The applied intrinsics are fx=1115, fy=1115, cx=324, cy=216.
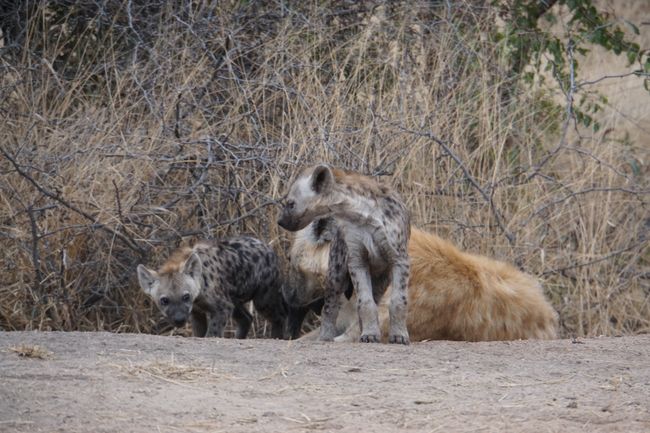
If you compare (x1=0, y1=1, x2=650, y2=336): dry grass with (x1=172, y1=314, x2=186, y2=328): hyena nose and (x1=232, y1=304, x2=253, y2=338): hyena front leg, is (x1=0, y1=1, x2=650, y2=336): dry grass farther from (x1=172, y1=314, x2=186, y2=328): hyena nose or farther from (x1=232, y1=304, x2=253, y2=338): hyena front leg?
(x1=172, y1=314, x2=186, y2=328): hyena nose

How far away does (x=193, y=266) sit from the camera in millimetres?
6273

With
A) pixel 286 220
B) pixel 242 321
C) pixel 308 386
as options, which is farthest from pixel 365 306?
pixel 242 321

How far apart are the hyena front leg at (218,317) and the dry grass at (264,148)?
0.55 metres

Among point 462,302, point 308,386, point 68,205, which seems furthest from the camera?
point 68,205

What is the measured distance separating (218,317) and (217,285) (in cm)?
19

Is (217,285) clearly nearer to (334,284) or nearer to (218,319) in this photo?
(218,319)

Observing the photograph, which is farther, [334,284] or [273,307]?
[273,307]

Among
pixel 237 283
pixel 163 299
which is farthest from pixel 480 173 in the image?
pixel 163 299

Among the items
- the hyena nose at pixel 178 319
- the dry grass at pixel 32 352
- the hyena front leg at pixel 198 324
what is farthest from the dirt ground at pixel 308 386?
the hyena front leg at pixel 198 324

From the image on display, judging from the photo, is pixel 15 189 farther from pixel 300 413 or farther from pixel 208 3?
pixel 300 413

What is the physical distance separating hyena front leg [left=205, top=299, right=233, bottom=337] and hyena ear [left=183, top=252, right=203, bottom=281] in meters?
0.24

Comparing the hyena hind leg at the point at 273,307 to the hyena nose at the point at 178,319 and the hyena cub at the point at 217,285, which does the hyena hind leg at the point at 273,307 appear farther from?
the hyena nose at the point at 178,319

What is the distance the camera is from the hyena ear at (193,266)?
625 centimetres

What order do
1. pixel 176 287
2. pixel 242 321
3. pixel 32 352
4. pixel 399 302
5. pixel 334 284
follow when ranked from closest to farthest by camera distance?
pixel 32 352 < pixel 399 302 < pixel 334 284 < pixel 176 287 < pixel 242 321
